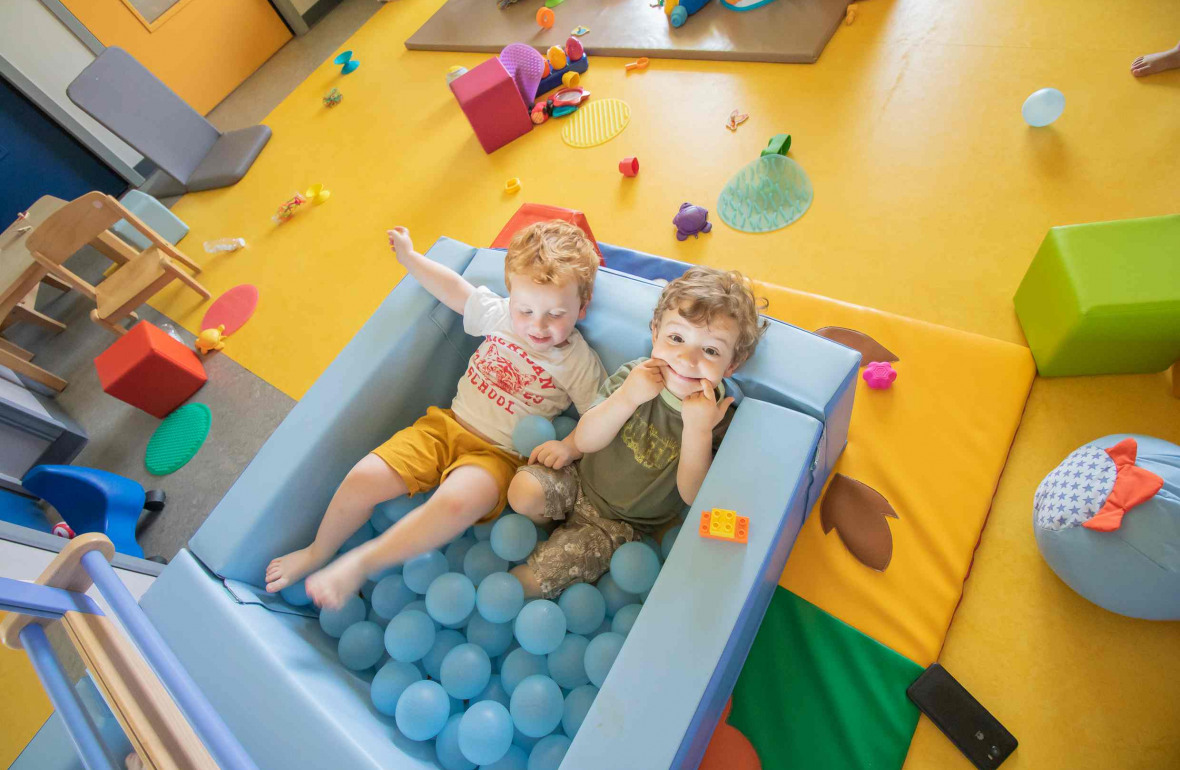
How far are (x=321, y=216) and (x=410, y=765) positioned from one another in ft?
7.93

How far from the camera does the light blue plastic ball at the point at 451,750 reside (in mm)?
1220

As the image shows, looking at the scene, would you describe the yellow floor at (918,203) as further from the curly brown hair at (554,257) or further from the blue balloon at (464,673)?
the blue balloon at (464,673)

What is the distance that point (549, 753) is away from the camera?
1.17 meters

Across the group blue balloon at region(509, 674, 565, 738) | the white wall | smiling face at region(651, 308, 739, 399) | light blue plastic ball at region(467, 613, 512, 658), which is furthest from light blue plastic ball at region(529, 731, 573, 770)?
the white wall

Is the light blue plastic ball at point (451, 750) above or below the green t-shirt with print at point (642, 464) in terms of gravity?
below

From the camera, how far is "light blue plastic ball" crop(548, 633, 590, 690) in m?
1.27

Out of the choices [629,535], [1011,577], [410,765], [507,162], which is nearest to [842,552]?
[1011,577]

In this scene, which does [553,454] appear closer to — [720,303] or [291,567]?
[720,303]

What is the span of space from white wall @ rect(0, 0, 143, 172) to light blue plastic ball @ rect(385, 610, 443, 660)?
351cm

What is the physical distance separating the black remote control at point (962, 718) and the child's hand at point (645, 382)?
77 centimetres

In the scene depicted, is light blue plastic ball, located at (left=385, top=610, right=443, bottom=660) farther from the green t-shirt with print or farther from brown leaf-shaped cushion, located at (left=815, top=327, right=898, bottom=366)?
brown leaf-shaped cushion, located at (left=815, top=327, right=898, bottom=366)

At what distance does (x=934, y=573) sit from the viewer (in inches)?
53.1

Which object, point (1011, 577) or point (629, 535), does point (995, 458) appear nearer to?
point (1011, 577)

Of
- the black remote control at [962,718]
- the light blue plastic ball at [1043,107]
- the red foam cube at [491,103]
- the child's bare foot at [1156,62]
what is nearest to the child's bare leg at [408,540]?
the black remote control at [962,718]
